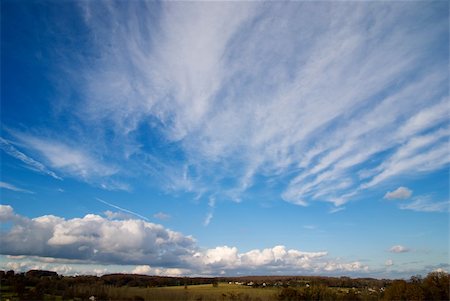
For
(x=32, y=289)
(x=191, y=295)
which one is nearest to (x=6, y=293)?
(x=32, y=289)

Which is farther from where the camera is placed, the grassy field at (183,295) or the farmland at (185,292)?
the grassy field at (183,295)

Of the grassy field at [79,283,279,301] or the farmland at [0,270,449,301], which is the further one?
the grassy field at [79,283,279,301]

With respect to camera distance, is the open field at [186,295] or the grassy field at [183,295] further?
the open field at [186,295]

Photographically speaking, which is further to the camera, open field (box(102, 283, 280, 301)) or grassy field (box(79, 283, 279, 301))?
open field (box(102, 283, 280, 301))

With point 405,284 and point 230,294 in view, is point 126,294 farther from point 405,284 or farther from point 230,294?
point 405,284

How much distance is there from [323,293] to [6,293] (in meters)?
80.3

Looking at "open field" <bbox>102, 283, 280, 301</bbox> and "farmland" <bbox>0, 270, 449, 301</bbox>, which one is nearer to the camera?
"farmland" <bbox>0, 270, 449, 301</bbox>

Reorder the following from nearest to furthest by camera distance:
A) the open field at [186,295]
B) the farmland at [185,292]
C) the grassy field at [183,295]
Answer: the farmland at [185,292] → the grassy field at [183,295] → the open field at [186,295]

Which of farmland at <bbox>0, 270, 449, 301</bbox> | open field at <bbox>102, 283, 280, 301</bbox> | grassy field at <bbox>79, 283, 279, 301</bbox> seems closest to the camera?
farmland at <bbox>0, 270, 449, 301</bbox>

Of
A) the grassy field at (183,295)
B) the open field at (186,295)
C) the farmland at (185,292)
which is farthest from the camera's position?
the open field at (186,295)

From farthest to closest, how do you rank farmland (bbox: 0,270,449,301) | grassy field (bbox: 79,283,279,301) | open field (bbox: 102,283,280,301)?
open field (bbox: 102,283,280,301)
grassy field (bbox: 79,283,279,301)
farmland (bbox: 0,270,449,301)

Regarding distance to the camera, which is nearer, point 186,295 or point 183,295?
point 183,295

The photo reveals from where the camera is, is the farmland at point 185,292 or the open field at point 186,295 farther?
the open field at point 186,295

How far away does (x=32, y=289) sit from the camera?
3703 inches
